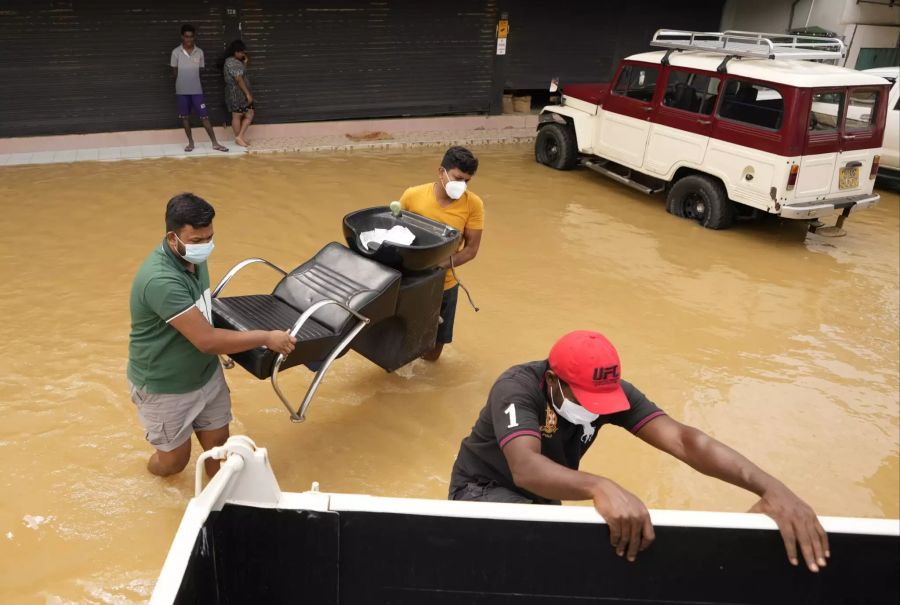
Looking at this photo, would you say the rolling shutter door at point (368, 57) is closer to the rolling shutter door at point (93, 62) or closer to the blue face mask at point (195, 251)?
the rolling shutter door at point (93, 62)

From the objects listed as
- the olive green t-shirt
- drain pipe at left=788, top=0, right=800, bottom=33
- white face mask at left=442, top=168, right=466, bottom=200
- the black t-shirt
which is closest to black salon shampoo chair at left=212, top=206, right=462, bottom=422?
white face mask at left=442, top=168, right=466, bottom=200

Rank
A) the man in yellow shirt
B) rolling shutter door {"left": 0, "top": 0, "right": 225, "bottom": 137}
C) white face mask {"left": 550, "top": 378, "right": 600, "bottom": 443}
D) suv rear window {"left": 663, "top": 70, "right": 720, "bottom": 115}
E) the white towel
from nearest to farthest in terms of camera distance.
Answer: white face mask {"left": 550, "top": 378, "right": 600, "bottom": 443}
the white towel
the man in yellow shirt
suv rear window {"left": 663, "top": 70, "right": 720, "bottom": 115}
rolling shutter door {"left": 0, "top": 0, "right": 225, "bottom": 137}

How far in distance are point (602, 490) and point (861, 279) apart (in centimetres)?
679

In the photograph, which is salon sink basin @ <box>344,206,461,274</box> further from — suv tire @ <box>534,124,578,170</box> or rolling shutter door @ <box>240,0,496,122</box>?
rolling shutter door @ <box>240,0,496,122</box>

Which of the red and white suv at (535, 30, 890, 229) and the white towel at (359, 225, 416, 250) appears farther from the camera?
the red and white suv at (535, 30, 890, 229)

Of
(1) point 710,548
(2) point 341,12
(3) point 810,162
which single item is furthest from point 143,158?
(1) point 710,548

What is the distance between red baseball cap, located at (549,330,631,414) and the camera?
8.21 feet

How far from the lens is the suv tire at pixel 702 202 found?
845cm

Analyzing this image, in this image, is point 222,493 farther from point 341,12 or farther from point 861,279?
point 341,12

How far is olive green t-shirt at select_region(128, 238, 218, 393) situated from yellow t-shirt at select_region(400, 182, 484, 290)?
167 cm

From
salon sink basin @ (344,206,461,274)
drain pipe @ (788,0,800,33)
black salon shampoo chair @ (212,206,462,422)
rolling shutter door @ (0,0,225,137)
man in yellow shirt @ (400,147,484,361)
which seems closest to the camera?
black salon shampoo chair @ (212,206,462,422)

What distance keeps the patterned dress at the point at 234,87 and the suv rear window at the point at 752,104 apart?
6.70 meters

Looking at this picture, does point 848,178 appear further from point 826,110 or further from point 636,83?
point 636,83

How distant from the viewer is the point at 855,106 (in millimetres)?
8039
